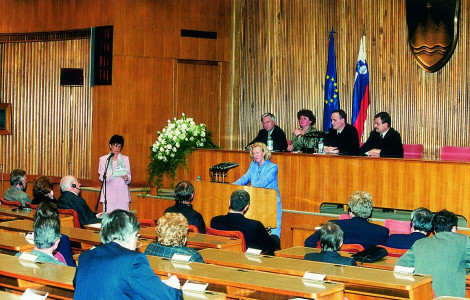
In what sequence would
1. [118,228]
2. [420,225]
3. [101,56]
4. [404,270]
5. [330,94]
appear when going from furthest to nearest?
[101,56] → [330,94] → [420,225] → [404,270] → [118,228]

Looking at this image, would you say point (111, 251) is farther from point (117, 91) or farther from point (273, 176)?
point (117, 91)

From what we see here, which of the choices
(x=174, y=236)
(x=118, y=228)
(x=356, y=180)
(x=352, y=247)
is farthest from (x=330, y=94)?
(x=118, y=228)

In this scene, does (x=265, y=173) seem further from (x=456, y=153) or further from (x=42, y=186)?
(x=456, y=153)

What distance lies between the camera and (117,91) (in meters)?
11.5

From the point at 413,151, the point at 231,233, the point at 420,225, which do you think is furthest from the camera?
the point at 413,151

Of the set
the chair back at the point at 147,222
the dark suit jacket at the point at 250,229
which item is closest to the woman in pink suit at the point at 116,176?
the chair back at the point at 147,222

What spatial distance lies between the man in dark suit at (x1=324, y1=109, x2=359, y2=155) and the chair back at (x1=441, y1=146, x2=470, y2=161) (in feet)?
3.83

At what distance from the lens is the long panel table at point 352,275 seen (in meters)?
4.18

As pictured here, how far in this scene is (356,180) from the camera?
8.46 m

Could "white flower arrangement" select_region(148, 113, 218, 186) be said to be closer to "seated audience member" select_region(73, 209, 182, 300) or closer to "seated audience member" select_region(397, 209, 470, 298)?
"seated audience member" select_region(397, 209, 470, 298)

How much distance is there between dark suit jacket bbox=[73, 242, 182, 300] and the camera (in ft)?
11.4

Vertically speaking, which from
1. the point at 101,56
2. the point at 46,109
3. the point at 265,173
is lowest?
the point at 265,173

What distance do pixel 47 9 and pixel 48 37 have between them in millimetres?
465

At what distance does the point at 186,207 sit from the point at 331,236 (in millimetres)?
2346
